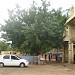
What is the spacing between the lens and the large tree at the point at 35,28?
127ft

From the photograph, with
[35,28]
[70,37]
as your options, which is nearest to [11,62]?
[35,28]

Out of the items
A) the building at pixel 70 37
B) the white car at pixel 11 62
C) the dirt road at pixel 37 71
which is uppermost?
the building at pixel 70 37

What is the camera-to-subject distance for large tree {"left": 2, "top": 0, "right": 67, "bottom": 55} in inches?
1523

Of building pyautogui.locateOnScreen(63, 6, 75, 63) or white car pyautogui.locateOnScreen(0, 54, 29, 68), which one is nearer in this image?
white car pyautogui.locateOnScreen(0, 54, 29, 68)

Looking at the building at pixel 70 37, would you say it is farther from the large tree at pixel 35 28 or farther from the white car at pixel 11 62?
the white car at pixel 11 62

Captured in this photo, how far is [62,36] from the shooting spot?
42.2m

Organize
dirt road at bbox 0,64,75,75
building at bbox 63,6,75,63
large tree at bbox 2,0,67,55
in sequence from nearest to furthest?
dirt road at bbox 0,64,75,75 → large tree at bbox 2,0,67,55 → building at bbox 63,6,75,63

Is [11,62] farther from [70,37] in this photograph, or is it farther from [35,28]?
[70,37]

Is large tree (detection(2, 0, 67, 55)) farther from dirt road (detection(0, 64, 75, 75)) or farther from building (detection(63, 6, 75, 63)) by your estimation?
dirt road (detection(0, 64, 75, 75))

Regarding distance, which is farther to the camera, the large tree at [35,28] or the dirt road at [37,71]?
the large tree at [35,28]

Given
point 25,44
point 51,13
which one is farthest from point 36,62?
point 51,13

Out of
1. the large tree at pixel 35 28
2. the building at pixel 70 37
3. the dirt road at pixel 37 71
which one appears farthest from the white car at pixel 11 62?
the building at pixel 70 37

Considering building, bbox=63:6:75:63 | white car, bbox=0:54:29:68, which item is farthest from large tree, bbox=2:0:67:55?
white car, bbox=0:54:29:68

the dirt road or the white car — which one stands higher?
the white car
